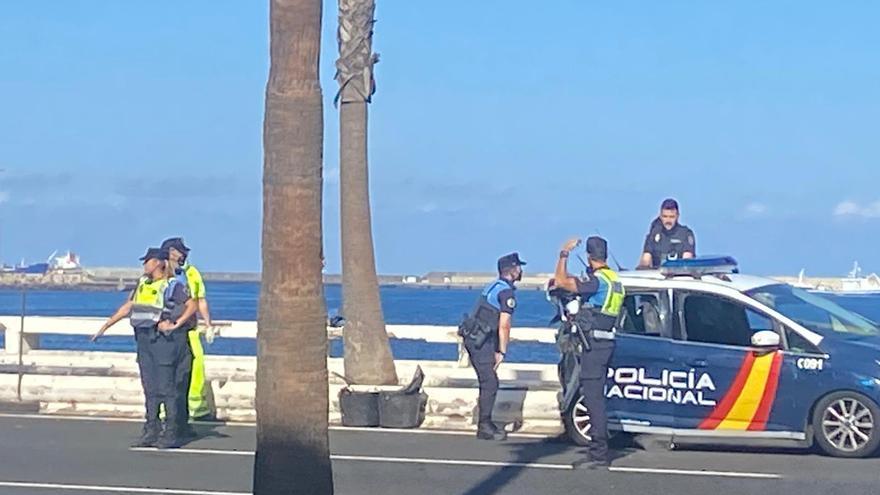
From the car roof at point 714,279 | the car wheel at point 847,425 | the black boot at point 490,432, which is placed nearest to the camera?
the car wheel at point 847,425

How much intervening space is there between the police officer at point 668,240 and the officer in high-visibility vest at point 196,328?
436 cm

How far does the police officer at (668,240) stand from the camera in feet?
50.7

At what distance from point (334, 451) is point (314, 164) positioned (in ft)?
24.8

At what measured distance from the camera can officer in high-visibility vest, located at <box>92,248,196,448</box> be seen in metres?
14.4

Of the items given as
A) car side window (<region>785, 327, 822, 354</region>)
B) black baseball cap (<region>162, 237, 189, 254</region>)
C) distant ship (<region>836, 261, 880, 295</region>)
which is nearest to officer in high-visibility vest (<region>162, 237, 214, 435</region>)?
black baseball cap (<region>162, 237, 189, 254</region>)

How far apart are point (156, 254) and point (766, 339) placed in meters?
5.62

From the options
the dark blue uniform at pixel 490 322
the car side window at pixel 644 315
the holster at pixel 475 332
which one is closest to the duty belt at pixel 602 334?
the car side window at pixel 644 315

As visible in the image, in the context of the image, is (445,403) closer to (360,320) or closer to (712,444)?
(360,320)

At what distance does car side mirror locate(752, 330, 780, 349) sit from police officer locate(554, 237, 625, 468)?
126 centimetres

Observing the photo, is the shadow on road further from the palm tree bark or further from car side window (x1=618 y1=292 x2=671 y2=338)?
the palm tree bark

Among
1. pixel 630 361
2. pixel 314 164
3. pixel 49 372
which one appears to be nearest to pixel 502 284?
pixel 630 361

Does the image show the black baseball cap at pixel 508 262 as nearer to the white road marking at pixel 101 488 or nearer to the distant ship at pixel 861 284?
the white road marking at pixel 101 488

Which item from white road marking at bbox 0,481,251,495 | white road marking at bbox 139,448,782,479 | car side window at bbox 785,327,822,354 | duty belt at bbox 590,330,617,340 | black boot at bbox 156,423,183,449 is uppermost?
duty belt at bbox 590,330,617,340

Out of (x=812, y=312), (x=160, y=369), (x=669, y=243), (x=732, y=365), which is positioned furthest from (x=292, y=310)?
(x=669, y=243)
